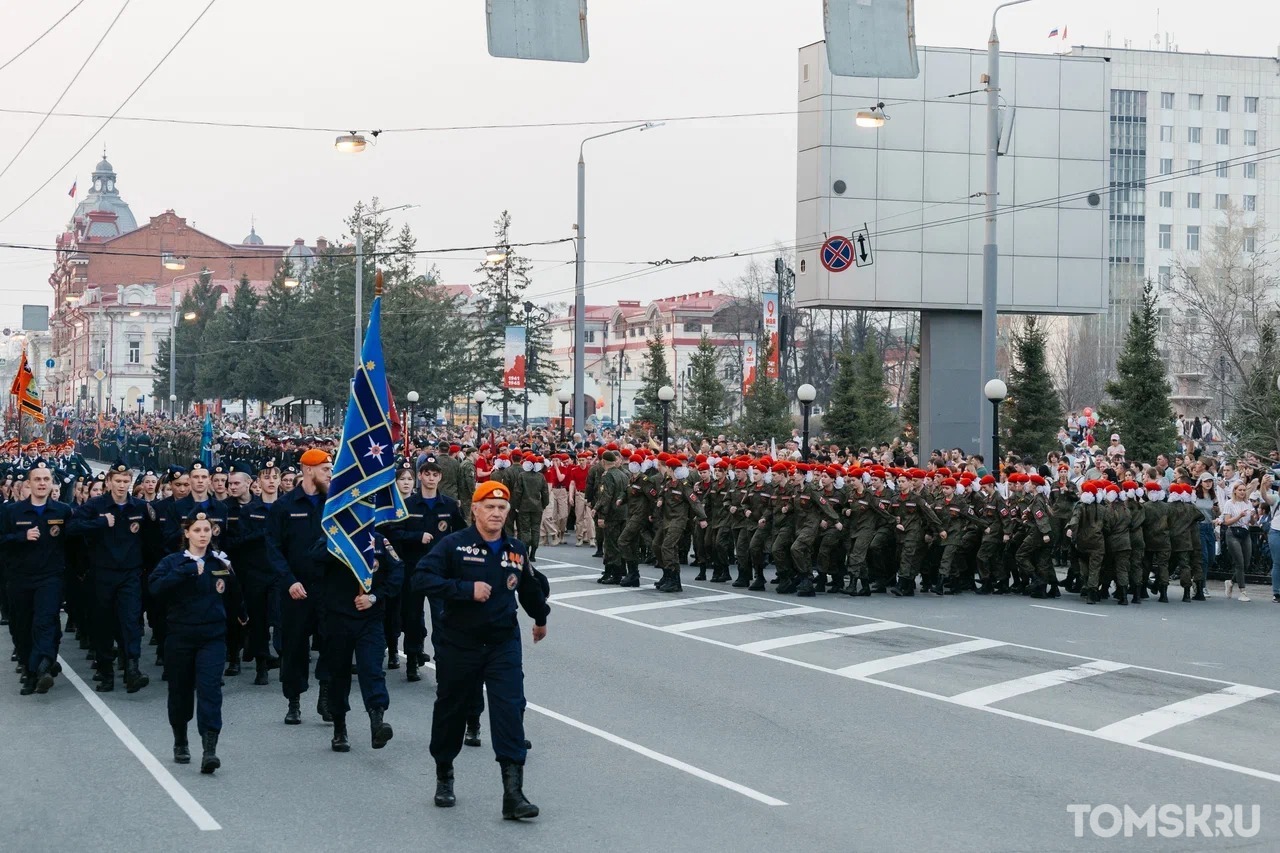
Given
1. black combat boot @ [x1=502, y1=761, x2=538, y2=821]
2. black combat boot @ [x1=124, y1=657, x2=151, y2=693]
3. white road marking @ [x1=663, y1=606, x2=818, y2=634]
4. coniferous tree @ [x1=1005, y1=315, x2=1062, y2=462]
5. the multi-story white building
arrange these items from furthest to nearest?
the multi-story white building < coniferous tree @ [x1=1005, y1=315, x2=1062, y2=462] < white road marking @ [x1=663, y1=606, x2=818, y2=634] < black combat boot @ [x1=124, y1=657, x2=151, y2=693] < black combat boot @ [x1=502, y1=761, x2=538, y2=821]

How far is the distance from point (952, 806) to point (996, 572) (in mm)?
13269

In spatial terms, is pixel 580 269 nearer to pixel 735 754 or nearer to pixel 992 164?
pixel 992 164

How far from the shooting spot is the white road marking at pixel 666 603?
1942 centimetres

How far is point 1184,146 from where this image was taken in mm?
121688

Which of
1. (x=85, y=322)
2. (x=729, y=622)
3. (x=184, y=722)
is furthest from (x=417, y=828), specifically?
(x=85, y=322)

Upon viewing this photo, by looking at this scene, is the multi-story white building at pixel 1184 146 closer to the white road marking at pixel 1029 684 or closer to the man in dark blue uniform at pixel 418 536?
the white road marking at pixel 1029 684

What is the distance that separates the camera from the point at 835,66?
13594 mm

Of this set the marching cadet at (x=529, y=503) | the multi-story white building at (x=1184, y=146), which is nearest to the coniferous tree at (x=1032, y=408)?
the marching cadet at (x=529, y=503)

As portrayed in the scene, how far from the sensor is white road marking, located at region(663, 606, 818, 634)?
58.5 ft

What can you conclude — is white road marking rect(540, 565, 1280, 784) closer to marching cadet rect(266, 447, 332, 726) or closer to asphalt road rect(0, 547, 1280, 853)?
asphalt road rect(0, 547, 1280, 853)

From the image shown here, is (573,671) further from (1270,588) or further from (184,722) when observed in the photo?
(1270,588)

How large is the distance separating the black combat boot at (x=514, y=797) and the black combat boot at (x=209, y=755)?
2.21 m

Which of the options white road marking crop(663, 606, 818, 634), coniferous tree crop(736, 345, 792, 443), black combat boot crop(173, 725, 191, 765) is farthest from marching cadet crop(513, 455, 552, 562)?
coniferous tree crop(736, 345, 792, 443)

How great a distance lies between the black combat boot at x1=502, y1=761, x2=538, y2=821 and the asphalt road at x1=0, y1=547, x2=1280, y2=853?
3.3 inches
